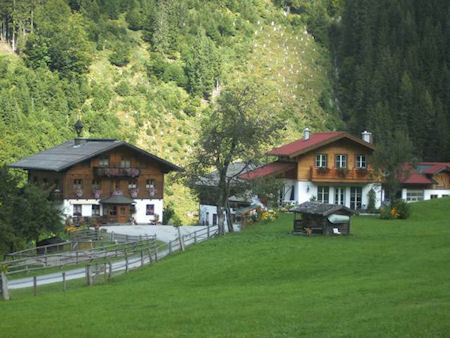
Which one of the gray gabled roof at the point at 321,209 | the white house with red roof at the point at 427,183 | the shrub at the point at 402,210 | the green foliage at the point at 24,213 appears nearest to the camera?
the gray gabled roof at the point at 321,209

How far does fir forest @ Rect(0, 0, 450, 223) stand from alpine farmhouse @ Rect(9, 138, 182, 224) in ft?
70.8

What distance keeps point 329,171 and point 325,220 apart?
24.1m

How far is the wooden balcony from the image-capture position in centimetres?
6438

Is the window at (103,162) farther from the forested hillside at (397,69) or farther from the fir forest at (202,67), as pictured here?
the forested hillside at (397,69)

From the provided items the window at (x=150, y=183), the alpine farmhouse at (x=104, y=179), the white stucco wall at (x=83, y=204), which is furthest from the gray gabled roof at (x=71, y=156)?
the white stucco wall at (x=83, y=204)

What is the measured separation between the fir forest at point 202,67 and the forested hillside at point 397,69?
26 cm

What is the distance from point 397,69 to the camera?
14450cm

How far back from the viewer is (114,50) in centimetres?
12512

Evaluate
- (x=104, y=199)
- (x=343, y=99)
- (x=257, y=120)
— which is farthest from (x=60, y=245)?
(x=343, y=99)

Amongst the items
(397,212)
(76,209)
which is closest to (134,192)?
(76,209)

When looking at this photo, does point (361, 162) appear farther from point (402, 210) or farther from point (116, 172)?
point (116, 172)

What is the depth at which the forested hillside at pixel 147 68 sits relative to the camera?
10331cm

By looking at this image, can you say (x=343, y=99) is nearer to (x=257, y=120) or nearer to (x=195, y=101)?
(x=195, y=101)

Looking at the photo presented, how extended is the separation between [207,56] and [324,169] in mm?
71405
